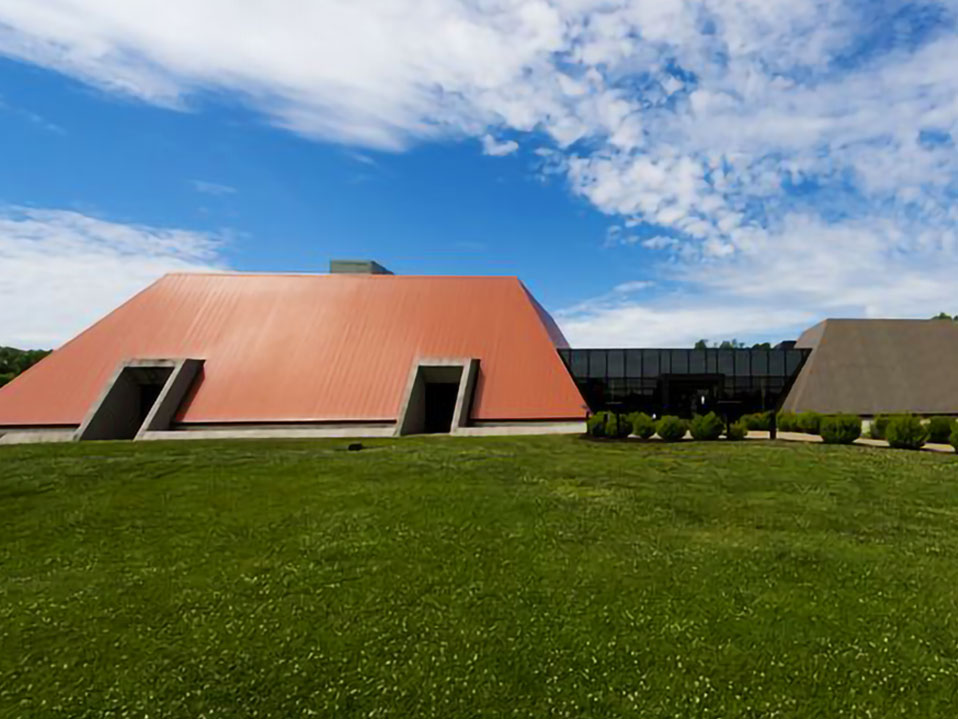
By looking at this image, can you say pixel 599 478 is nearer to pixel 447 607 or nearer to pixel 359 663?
pixel 447 607

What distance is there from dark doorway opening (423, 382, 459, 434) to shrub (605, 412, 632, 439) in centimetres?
1210

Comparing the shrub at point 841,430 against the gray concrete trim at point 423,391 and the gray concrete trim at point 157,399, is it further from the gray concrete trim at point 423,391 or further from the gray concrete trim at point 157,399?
the gray concrete trim at point 157,399

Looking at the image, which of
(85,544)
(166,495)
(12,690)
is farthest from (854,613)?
(166,495)

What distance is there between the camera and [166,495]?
1328 cm

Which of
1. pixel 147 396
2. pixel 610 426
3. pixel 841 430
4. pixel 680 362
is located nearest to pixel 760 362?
pixel 680 362

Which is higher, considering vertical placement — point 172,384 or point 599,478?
point 172,384

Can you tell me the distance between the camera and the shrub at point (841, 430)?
23.4 meters

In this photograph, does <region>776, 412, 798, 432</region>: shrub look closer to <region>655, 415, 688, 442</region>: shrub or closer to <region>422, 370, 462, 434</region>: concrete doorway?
<region>655, 415, 688, 442</region>: shrub

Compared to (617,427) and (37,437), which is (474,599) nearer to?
(617,427)

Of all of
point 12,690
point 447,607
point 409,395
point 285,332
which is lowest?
point 12,690

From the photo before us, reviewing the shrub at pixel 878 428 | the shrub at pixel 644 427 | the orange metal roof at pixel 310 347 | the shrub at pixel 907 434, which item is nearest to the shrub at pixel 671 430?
the shrub at pixel 644 427

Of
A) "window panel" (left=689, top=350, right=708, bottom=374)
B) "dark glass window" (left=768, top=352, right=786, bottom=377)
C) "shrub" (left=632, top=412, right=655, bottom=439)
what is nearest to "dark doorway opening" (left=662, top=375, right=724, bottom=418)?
"window panel" (left=689, top=350, right=708, bottom=374)

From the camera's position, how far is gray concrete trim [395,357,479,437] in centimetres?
2980

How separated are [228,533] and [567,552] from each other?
6.74 metres
